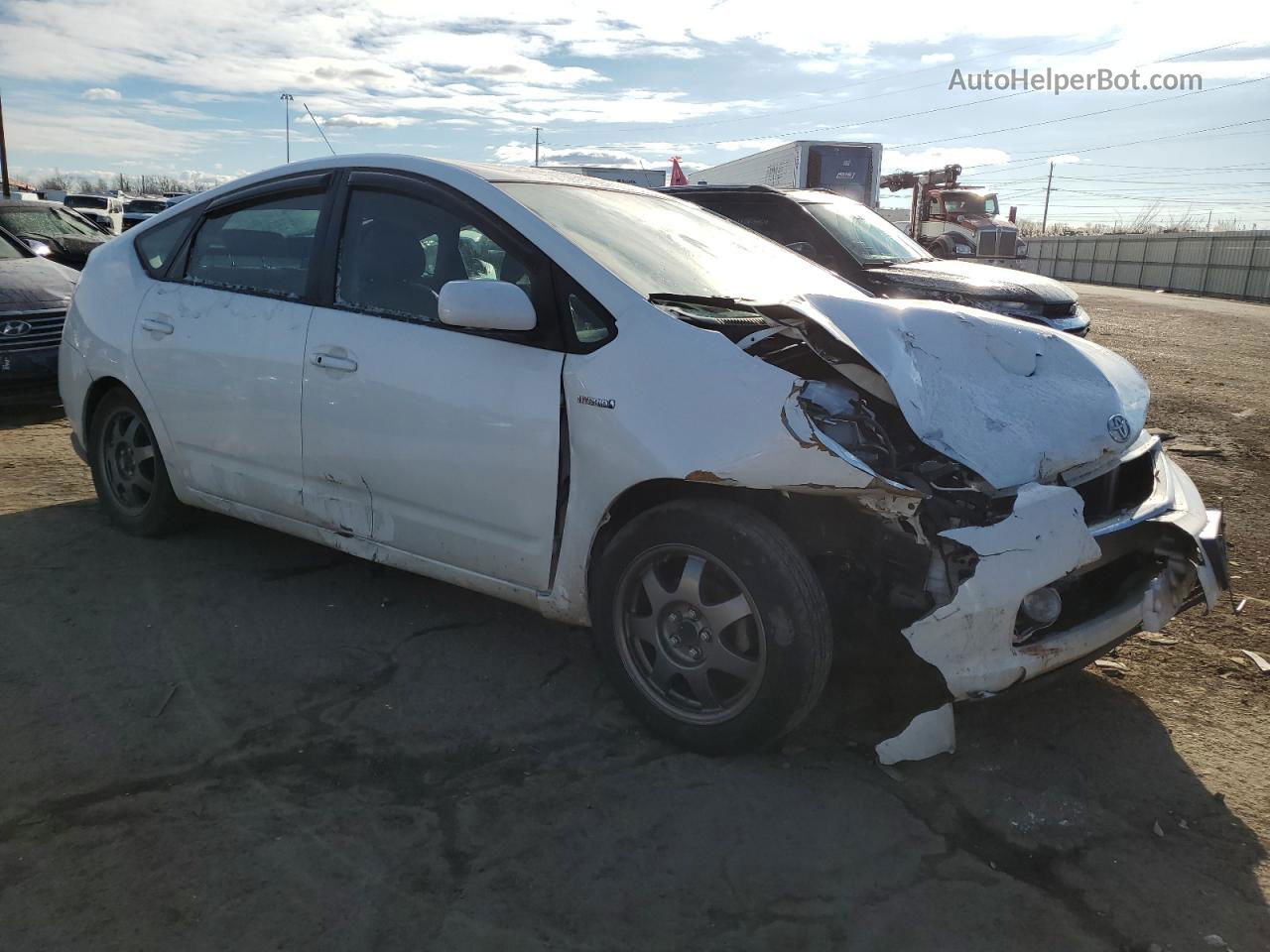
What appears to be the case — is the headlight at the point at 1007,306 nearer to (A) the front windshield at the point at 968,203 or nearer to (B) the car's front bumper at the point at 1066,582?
(B) the car's front bumper at the point at 1066,582

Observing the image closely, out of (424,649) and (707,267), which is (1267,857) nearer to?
(707,267)

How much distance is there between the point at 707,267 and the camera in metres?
3.52

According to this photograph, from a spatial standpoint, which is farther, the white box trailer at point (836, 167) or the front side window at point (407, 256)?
the white box trailer at point (836, 167)

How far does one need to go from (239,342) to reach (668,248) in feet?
5.72

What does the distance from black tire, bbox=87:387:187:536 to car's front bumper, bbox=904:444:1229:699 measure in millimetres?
3503

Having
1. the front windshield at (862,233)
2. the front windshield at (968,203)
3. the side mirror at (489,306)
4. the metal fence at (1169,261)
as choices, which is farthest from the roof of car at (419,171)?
the metal fence at (1169,261)

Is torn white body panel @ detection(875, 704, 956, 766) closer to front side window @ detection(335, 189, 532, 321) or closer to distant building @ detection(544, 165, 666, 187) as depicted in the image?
front side window @ detection(335, 189, 532, 321)

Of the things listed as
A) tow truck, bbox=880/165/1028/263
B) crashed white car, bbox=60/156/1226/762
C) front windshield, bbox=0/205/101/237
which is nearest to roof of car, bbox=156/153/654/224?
crashed white car, bbox=60/156/1226/762

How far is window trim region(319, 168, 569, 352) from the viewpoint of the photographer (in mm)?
3086

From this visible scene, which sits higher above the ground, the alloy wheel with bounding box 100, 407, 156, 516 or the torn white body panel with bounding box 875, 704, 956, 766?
the alloy wheel with bounding box 100, 407, 156, 516

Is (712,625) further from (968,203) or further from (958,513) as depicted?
(968,203)

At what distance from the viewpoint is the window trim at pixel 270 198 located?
3.74 m

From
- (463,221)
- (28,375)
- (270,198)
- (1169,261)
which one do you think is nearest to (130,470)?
(270,198)

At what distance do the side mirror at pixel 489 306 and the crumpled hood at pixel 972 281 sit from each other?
18.9 ft
